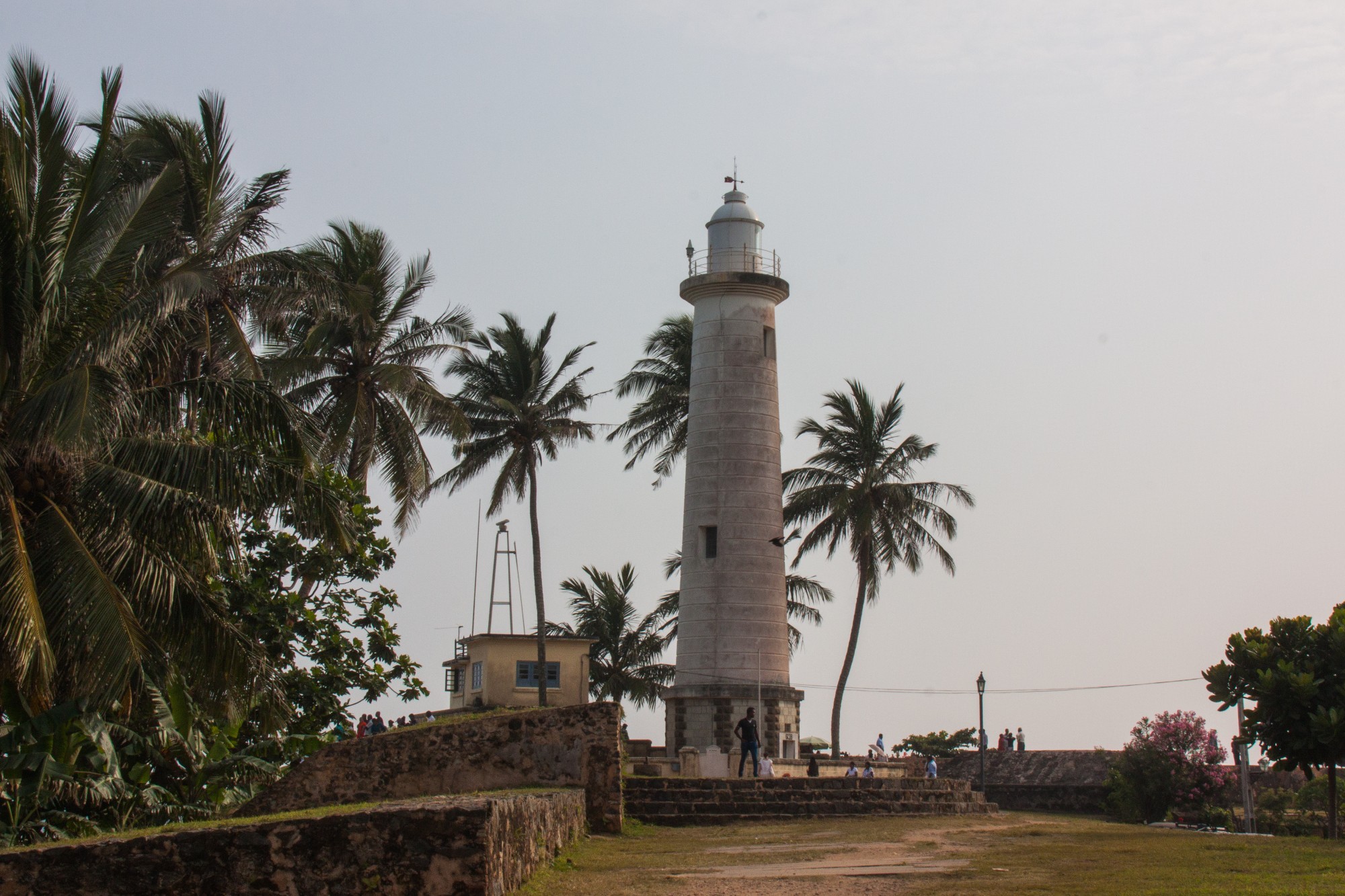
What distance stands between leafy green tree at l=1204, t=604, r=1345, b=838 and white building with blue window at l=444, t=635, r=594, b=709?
54.4ft

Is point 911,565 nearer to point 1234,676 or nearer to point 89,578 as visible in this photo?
point 1234,676

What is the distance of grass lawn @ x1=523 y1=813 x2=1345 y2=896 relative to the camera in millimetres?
10156

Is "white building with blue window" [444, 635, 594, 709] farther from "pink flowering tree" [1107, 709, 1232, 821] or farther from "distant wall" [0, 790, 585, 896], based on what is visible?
"distant wall" [0, 790, 585, 896]

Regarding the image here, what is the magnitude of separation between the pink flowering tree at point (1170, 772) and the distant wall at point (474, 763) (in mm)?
15408

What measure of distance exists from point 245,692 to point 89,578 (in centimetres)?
306

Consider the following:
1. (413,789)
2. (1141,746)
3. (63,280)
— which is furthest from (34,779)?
(1141,746)

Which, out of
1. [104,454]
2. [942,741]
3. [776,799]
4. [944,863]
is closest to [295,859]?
[944,863]

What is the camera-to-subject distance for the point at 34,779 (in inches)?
588

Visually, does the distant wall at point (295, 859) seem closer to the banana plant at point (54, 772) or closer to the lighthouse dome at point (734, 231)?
the banana plant at point (54, 772)

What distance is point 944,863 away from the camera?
1227 cm

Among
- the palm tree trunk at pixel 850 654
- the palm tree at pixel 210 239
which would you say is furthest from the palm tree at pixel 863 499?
the palm tree at pixel 210 239

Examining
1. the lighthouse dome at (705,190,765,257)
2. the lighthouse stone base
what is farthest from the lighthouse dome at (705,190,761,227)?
the lighthouse stone base

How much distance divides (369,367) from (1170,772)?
59.7 feet

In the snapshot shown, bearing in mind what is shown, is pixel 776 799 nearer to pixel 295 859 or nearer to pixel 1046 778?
pixel 1046 778
